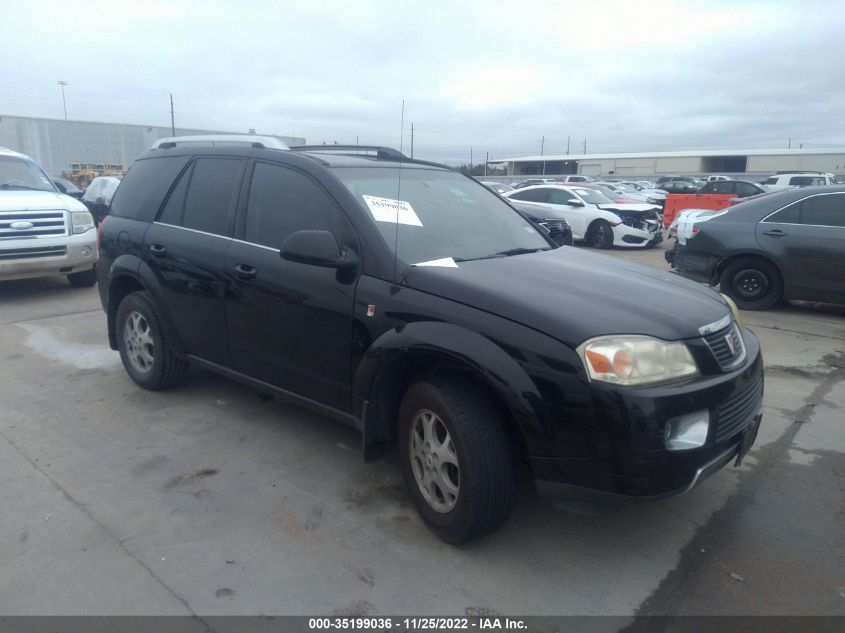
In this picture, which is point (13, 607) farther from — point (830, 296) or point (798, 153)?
point (798, 153)

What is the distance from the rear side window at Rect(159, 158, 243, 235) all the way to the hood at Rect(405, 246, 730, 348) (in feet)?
5.43

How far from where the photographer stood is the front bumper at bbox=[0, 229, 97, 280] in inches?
309

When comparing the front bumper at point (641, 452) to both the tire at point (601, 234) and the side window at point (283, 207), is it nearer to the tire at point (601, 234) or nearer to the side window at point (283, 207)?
the side window at point (283, 207)

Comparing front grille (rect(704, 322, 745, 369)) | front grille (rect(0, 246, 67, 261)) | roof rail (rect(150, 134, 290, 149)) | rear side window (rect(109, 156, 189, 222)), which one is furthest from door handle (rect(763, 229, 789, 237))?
front grille (rect(0, 246, 67, 261))

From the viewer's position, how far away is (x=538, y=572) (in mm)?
2854

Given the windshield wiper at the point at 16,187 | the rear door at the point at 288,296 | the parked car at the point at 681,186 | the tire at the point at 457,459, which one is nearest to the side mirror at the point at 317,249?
the rear door at the point at 288,296

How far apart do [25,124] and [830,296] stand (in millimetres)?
33333

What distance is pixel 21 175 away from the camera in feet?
29.3

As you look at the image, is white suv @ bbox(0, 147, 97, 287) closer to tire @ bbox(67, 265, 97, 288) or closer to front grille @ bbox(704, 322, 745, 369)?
tire @ bbox(67, 265, 97, 288)

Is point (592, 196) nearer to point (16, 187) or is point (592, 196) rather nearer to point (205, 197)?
point (16, 187)

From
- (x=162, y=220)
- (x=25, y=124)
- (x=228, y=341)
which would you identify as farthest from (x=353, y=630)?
(x=25, y=124)

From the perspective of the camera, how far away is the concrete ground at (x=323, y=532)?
8.79 ft

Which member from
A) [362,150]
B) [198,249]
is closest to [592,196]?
[362,150]

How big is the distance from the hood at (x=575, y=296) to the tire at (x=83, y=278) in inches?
299
